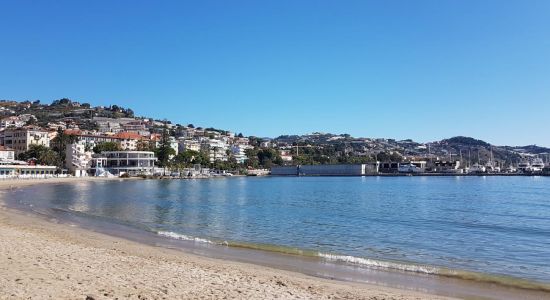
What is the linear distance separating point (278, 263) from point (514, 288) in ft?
24.8

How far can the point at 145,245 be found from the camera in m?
19.8

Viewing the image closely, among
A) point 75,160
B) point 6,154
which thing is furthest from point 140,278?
point 75,160

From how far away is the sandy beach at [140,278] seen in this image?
1011 centimetres

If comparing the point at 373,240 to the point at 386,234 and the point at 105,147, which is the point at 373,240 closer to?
the point at 386,234

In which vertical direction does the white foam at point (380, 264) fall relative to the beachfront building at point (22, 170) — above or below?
below

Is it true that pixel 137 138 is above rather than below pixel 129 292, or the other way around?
above

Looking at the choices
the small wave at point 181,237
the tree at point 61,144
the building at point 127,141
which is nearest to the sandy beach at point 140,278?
the small wave at point 181,237

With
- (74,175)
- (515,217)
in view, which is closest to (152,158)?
(74,175)

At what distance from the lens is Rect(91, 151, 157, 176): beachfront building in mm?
137450

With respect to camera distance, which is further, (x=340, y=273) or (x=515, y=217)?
(x=515, y=217)

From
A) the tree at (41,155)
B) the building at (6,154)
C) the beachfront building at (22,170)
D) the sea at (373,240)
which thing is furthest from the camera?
the tree at (41,155)

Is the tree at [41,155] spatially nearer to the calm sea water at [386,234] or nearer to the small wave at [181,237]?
the calm sea water at [386,234]

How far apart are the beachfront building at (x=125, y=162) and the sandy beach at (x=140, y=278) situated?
125 metres

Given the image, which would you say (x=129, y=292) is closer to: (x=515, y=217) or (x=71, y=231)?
(x=71, y=231)
